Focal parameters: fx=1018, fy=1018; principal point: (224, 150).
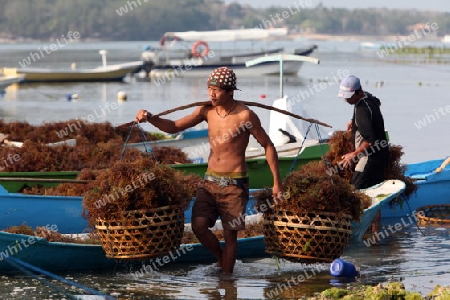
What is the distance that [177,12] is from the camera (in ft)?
536

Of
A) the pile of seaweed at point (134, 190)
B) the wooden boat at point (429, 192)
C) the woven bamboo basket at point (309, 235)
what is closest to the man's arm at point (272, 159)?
the woven bamboo basket at point (309, 235)

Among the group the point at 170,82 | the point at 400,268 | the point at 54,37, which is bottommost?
the point at 400,268

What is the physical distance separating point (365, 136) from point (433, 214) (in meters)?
3.52

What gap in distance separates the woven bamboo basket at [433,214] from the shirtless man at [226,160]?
16.5 feet

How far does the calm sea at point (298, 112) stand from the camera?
33.7 ft

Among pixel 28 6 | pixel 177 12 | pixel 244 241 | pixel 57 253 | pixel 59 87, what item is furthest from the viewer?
pixel 28 6

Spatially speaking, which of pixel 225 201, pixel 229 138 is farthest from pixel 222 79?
pixel 225 201

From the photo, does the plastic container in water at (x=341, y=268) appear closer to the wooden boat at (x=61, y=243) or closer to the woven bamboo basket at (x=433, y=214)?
the wooden boat at (x=61, y=243)

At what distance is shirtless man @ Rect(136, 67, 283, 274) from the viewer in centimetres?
979

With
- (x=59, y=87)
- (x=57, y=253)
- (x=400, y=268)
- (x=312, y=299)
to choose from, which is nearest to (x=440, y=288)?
(x=312, y=299)

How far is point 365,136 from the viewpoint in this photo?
1176 centimetres

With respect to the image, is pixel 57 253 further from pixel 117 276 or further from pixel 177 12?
pixel 177 12

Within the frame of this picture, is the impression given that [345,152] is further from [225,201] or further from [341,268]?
[225,201]

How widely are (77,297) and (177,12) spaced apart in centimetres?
15615
